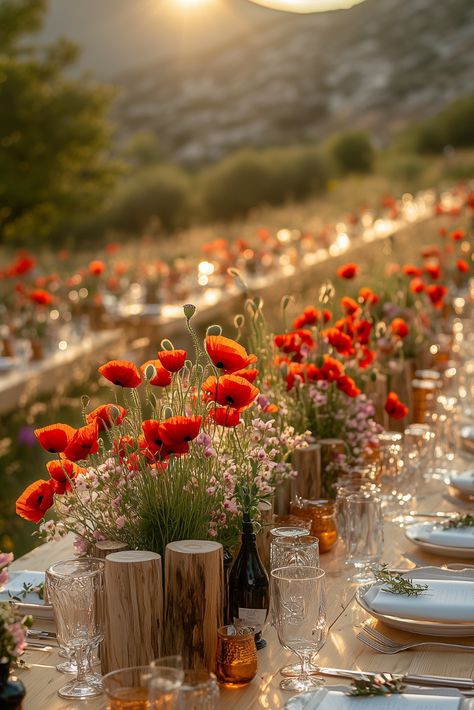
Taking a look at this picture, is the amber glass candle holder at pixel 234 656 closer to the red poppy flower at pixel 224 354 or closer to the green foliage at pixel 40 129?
the red poppy flower at pixel 224 354

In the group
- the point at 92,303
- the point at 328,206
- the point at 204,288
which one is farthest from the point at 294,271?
the point at 328,206

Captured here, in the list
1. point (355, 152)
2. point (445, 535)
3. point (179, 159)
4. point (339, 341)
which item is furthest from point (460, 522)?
point (179, 159)

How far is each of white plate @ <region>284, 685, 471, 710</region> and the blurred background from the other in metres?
2.36

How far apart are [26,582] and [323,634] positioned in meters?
0.69

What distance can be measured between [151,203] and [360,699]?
81.4ft

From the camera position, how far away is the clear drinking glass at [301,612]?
5.39 ft

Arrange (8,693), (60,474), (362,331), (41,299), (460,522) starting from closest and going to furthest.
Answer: (8,693) < (60,474) < (460,522) < (362,331) < (41,299)

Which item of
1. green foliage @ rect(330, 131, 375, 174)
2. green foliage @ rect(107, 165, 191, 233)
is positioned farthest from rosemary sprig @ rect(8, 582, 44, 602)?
green foliage @ rect(330, 131, 375, 174)

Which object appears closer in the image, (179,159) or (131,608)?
(131,608)

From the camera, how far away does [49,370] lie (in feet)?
17.4

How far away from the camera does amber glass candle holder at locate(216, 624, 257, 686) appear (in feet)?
5.52

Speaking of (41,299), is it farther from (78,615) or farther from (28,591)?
(78,615)

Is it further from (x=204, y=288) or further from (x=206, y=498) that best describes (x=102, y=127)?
(x=206, y=498)

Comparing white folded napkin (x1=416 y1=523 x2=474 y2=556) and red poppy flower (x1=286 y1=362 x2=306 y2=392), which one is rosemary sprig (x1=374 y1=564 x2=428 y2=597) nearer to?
white folded napkin (x1=416 y1=523 x2=474 y2=556)
